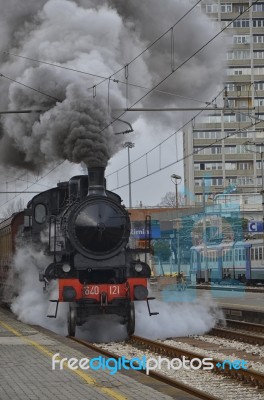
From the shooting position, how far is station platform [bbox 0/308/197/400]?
730 cm

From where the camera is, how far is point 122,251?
14.3 meters

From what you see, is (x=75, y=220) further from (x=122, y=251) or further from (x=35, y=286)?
(x=35, y=286)

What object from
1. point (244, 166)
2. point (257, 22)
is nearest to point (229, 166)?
point (244, 166)

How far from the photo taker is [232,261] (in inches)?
1757

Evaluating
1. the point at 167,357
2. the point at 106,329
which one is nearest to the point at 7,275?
the point at 106,329

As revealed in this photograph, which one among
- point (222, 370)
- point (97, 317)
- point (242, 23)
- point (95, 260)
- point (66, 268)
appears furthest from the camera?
point (242, 23)

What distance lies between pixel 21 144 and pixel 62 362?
10.8 metres

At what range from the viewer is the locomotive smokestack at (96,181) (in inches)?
563

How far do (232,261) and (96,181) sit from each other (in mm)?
31410

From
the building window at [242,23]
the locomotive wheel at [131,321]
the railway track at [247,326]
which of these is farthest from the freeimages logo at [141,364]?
the building window at [242,23]

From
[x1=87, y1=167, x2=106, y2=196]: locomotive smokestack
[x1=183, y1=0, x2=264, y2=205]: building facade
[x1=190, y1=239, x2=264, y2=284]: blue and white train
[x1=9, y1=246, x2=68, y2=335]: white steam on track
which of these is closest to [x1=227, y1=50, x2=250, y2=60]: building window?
[x1=183, y1=0, x2=264, y2=205]: building facade

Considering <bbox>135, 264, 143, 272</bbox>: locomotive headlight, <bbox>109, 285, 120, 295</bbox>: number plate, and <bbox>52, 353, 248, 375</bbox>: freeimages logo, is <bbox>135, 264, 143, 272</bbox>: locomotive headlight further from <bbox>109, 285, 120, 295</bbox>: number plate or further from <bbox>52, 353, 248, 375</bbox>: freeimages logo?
<bbox>52, 353, 248, 375</bbox>: freeimages logo

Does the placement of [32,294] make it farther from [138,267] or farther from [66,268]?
[138,267]

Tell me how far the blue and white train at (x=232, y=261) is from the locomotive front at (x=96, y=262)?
26626 mm
